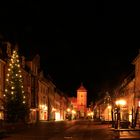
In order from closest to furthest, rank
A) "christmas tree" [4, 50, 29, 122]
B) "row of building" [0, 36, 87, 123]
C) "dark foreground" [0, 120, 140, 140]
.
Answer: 1. "dark foreground" [0, 120, 140, 140]
2. "christmas tree" [4, 50, 29, 122]
3. "row of building" [0, 36, 87, 123]

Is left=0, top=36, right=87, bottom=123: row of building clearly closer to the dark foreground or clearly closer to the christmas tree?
the christmas tree

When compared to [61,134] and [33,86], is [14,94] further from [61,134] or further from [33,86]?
[33,86]

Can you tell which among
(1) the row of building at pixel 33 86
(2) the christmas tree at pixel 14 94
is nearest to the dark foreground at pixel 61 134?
(2) the christmas tree at pixel 14 94

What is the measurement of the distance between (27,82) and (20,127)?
29953mm

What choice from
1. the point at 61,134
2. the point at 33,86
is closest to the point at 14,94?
the point at 61,134

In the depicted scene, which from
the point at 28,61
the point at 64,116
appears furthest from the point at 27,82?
the point at 64,116

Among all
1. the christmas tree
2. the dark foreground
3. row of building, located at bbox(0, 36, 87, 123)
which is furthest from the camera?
Answer: row of building, located at bbox(0, 36, 87, 123)

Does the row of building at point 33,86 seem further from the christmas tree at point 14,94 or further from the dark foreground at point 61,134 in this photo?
the dark foreground at point 61,134

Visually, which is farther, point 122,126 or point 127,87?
point 127,87

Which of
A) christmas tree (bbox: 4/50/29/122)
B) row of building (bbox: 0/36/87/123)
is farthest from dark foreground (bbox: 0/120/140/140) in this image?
row of building (bbox: 0/36/87/123)

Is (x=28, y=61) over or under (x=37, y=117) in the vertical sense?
over

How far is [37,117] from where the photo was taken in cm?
8744

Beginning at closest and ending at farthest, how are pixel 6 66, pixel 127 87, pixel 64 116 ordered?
pixel 6 66, pixel 127 87, pixel 64 116

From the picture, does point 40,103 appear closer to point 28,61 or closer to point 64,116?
point 28,61
